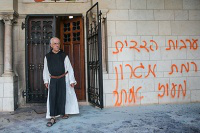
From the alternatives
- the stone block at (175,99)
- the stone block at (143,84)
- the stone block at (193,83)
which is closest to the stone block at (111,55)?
the stone block at (143,84)

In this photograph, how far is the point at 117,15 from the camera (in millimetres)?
5820

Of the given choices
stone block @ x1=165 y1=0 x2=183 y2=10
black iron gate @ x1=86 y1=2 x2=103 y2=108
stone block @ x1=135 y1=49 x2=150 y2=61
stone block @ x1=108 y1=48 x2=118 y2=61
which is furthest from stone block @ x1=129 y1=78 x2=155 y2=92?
stone block @ x1=165 y1=0 x2=183 y2=10

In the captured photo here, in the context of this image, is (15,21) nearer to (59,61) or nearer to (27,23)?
(27,23)

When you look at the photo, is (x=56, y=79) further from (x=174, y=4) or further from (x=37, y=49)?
(x=174, y=4)

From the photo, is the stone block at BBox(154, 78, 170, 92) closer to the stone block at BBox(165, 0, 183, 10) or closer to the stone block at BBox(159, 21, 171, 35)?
the stone block at BBox(159, 21, 171, 35)

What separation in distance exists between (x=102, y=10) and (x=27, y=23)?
226 centimetres

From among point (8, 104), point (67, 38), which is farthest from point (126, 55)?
point (8, 104)

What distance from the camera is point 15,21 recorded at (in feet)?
19.3

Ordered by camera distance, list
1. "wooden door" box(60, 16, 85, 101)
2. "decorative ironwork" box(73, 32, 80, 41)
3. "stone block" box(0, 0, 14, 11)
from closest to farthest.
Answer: "stone block" box(0, 0, 14, 11), "wooden door" box(60, 16, 85, 101), "decorative ironwork" box(73, 32, 80, 41)

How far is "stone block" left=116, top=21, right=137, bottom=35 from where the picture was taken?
5812 mm

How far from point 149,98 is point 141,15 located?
94.6 inches

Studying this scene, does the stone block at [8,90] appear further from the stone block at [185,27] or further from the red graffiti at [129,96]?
the stone block at [185,27]

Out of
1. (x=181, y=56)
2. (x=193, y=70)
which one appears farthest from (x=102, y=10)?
(x=193, y=70)

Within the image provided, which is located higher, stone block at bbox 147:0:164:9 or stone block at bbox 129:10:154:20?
stone block at bbox 147:0:164:9
